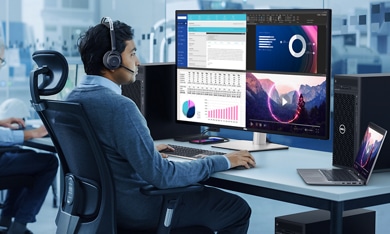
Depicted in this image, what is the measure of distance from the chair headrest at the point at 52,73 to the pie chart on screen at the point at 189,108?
866 millimetres

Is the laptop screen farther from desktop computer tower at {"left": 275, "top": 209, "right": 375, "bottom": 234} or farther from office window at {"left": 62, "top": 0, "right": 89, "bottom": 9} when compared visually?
office window at {"left": 62, "top": 0, "right": 89, "bottom": 9}

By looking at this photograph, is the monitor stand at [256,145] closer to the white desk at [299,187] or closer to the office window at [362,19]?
the white desk at [299,187]

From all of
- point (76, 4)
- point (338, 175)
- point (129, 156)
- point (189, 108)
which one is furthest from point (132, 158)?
point (76, 4)

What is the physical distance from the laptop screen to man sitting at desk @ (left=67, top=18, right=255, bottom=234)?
1.38 feet

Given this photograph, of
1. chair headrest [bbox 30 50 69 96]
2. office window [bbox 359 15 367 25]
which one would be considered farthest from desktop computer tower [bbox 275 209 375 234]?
office window [bbox 359 15 367 25]

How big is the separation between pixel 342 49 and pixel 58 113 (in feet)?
6.46

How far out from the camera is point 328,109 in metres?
3.05

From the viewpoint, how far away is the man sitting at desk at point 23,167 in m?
4.08

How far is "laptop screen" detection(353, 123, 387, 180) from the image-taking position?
2543 mm

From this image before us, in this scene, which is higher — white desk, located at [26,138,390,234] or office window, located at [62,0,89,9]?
office window, located at [62,0,89,9]

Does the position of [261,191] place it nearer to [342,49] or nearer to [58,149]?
[58,149]

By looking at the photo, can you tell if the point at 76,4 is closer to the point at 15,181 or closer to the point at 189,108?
the point at 15,181

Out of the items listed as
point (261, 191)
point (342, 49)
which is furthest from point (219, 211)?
point (342, 49)

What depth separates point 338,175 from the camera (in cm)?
273
